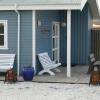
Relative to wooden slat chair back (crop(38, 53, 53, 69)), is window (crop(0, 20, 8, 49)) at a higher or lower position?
higher

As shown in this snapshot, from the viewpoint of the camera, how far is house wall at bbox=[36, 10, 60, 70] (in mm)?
16141

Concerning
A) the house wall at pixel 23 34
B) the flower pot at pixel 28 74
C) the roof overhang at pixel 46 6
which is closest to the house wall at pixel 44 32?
the house wall at pixel 23 34

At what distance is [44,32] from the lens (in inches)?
663

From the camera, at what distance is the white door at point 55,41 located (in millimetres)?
18500

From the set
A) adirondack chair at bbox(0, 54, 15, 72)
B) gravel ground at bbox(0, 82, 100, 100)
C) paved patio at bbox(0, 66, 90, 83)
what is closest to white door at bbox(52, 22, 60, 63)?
paved patio at bbox(0, 66, 90, 83)

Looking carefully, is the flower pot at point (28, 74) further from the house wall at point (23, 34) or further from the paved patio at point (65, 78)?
the house wall at point (23, 34)

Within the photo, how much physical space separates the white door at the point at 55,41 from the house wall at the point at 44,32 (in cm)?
66

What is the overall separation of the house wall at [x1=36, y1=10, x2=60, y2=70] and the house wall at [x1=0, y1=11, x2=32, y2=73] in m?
0.45

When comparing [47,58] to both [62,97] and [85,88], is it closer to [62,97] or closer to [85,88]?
[85,88]

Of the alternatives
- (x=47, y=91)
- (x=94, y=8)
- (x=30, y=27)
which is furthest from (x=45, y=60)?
(x=94, y=8)

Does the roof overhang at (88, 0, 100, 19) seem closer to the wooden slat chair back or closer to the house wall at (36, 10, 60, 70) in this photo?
the house wall at (36, 10, 60, 70)

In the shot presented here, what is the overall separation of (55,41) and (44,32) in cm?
219

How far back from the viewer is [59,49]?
1966 cm

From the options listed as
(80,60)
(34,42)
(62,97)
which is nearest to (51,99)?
(62,97)
